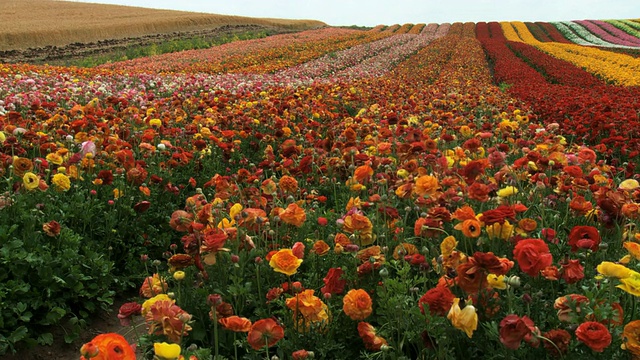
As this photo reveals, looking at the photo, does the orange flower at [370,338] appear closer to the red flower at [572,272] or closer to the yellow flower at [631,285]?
the red flower at [572,272]

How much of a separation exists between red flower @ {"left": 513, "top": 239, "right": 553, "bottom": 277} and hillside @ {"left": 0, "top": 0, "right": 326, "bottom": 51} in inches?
1204

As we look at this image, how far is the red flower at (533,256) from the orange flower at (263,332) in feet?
2.77

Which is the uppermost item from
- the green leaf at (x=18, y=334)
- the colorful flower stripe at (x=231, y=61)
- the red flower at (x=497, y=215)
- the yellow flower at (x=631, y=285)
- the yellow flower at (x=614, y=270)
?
the red flower at (x=497, y=215)

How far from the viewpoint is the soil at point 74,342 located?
328cm

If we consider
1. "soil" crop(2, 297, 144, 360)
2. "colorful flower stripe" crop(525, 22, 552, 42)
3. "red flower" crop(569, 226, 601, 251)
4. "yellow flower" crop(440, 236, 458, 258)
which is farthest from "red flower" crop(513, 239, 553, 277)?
"colorful flower stripe" crop(525, 22, 552, 42)

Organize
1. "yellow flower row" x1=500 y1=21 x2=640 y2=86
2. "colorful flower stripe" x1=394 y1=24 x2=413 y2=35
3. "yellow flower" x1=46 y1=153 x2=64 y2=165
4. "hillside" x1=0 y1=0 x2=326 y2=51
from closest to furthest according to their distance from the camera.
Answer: "yellow flower" x1=46 y1=153 x2=64 y2=165, "yellow flower row" x1=500 y1=21 x2=640 y2=86, "hillside" x1=0 y1=0 x2=326 y2=51, "colorful flower stripe" x1=394 y1=24 x2=413 y2=35

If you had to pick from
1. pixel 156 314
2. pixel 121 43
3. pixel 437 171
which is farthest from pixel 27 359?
pixel 121 43

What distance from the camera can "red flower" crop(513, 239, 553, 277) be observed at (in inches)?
67.6

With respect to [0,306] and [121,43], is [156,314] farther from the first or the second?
[121,43]

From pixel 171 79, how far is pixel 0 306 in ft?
28.9

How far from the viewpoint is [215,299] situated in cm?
186

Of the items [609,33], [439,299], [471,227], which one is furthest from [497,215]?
[609,33]

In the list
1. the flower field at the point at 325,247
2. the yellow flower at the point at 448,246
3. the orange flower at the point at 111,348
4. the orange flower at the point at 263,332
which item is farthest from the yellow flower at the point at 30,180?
the yellow flower at the point at 448,246

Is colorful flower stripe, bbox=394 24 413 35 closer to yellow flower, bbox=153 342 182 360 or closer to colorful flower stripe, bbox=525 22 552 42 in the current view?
colorful flower stripe, bbox=525 22 552 42
